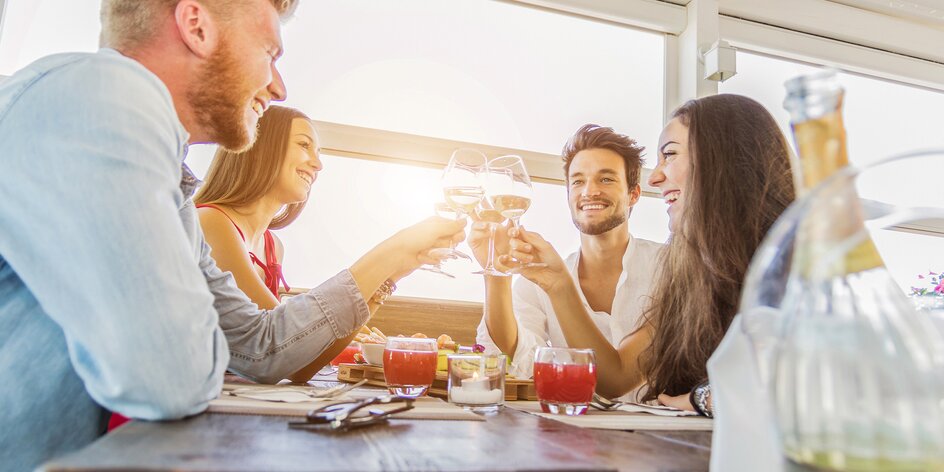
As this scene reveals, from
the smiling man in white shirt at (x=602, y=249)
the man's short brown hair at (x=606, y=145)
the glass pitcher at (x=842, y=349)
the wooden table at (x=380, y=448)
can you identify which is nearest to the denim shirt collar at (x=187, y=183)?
the wooden table at (x=380, y=448)

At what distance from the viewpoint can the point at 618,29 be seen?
10.8ft

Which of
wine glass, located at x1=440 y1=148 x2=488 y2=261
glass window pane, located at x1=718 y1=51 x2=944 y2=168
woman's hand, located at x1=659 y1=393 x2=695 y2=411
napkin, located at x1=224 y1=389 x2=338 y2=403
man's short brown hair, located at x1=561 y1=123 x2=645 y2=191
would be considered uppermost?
glass window pane, located at x1=718 y1=51 x2=944 y2=168

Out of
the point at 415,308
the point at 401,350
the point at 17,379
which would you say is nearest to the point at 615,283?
the point at 415,308

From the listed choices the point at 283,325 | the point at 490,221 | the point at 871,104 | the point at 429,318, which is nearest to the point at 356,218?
the point at 429,318

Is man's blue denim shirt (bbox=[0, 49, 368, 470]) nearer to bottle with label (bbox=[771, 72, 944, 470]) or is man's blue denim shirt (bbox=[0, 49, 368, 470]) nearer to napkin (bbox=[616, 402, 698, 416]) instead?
bottle with label (bbox=[771, 72, 944, 470])

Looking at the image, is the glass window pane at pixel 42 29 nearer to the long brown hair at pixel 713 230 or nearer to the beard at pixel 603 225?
the beard at pixel 603 225

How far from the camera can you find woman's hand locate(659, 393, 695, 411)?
1.30 m

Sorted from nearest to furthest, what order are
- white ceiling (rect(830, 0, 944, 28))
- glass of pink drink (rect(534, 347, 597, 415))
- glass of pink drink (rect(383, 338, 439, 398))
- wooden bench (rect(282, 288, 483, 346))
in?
glass of pink drink (rect(534, 347, 597, 415)), glass of pink drink (rect(383, 338, 439, 398)), wooden bench (rect(282, 288, 483, 346)), white ceiling (rect(830, 0, 944, 28))

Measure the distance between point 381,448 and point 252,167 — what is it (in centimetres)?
178

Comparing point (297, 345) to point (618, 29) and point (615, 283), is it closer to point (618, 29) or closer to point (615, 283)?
point (615, 283)

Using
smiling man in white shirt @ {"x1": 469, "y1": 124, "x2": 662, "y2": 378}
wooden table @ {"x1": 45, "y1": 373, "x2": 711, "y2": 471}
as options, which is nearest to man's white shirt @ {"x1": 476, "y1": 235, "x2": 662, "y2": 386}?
smiling man in white shirt @ {"x1": 469, "y1": 124, "x2": 662, "y2": 378}

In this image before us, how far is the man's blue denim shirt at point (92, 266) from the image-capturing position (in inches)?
25.8

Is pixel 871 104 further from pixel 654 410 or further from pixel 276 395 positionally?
pixel 276 395

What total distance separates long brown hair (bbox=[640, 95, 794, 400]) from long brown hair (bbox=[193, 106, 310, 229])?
1.37 meters
